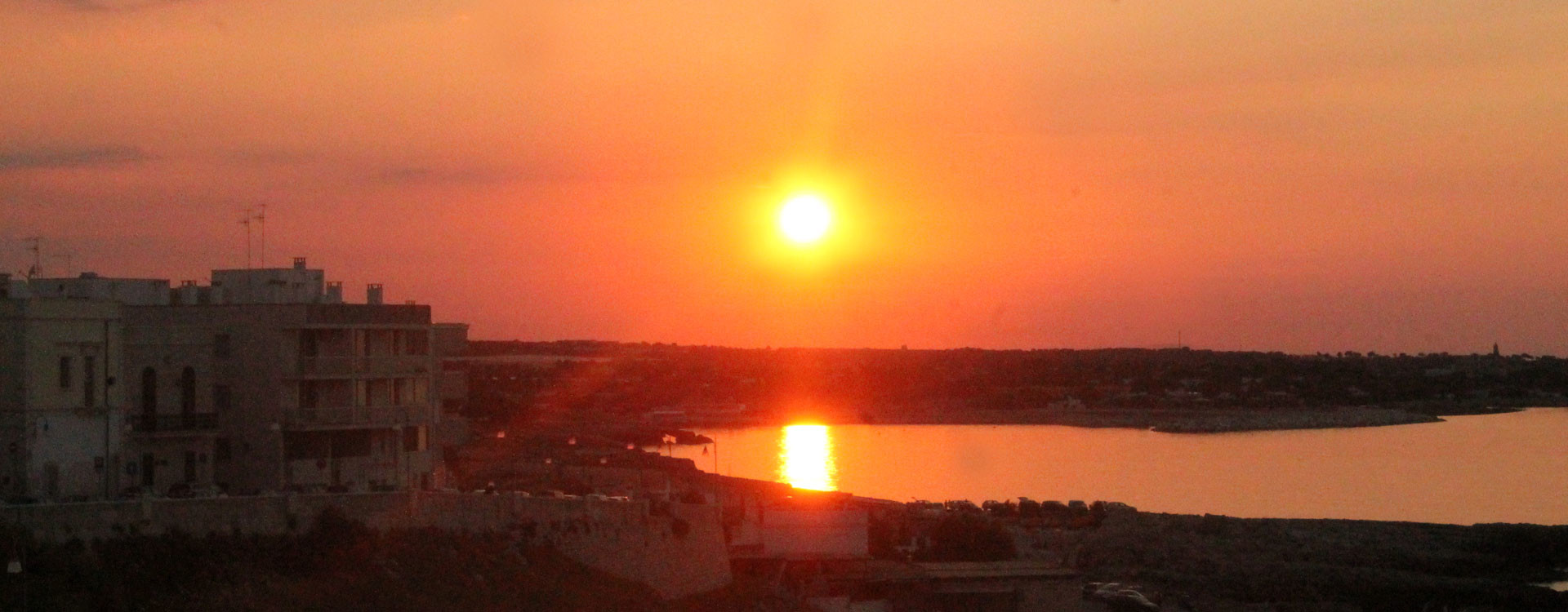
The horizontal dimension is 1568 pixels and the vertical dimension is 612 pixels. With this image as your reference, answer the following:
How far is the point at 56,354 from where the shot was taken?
16297mm

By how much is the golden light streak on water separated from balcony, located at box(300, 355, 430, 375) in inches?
884

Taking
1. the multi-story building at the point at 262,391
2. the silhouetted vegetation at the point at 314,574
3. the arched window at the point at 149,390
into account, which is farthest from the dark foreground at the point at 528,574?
the arched window at the point at 149,390

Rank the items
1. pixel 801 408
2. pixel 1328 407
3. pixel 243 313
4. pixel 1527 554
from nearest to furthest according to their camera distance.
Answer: pixel 243 313, pixel 1527 554, pixel 1328 407, pixel 801 408

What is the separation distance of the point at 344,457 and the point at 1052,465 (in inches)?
Result: 1608

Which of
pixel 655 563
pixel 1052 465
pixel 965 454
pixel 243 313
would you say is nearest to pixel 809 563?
pixel 655 563

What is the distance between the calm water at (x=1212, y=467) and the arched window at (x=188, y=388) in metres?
27.9

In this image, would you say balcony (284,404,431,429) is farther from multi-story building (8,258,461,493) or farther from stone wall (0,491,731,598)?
stone wall (0,491,731,598)

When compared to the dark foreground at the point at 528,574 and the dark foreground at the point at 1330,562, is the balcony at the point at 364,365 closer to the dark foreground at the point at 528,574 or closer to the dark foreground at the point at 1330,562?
the dark foreground at the point at 528,574

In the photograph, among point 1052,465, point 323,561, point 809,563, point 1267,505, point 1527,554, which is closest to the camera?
point 323,561

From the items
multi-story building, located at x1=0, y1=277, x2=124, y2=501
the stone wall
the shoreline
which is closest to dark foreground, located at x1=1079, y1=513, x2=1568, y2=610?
the stone wall

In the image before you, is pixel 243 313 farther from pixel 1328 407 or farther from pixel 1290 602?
pixel 1328 407

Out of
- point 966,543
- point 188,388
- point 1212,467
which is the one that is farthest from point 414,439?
point 1212,467

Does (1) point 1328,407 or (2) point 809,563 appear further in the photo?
(1) point 1328,407

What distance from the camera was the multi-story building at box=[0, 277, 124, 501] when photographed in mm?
15836
